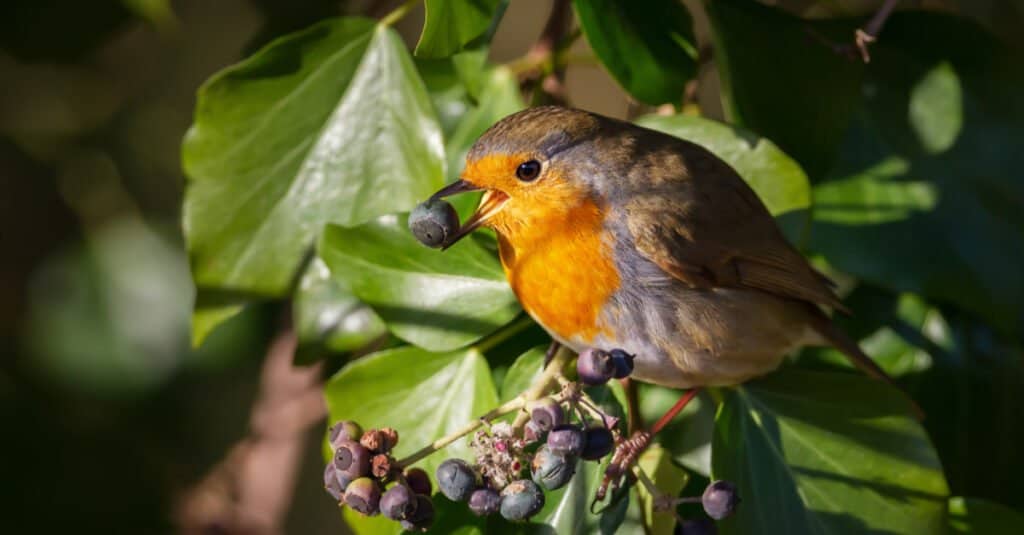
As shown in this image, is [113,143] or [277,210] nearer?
[277,210]

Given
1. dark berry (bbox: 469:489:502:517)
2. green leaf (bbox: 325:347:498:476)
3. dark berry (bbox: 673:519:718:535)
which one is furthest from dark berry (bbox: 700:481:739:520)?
green leaf (bbox: 325:347:498:476)

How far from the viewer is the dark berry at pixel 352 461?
1.24 metres

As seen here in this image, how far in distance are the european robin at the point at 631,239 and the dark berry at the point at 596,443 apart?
0.83 feet

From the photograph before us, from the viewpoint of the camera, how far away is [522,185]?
1.58 metres

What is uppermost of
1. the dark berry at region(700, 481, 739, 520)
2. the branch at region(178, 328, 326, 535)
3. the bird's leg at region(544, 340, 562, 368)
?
the dark berry at region(700, 481, 739, 520)

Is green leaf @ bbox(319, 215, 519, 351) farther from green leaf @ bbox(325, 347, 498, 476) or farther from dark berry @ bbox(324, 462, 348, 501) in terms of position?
dark berry @ bbox(324, 462, 348, 501)

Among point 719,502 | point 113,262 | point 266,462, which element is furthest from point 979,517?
point 113,262

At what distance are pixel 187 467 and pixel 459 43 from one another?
6.60ft

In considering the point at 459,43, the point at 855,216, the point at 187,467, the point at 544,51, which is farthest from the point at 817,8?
the point at 187,467

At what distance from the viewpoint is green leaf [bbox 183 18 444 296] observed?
166 cm

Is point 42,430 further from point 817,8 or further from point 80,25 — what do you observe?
point 817,8

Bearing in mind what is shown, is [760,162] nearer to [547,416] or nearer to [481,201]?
[481,201]

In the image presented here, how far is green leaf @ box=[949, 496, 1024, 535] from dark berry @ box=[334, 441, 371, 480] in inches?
34.6

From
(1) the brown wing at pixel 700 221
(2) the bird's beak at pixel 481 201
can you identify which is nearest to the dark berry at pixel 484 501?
(2) the bird's beak at pixel 481 201
